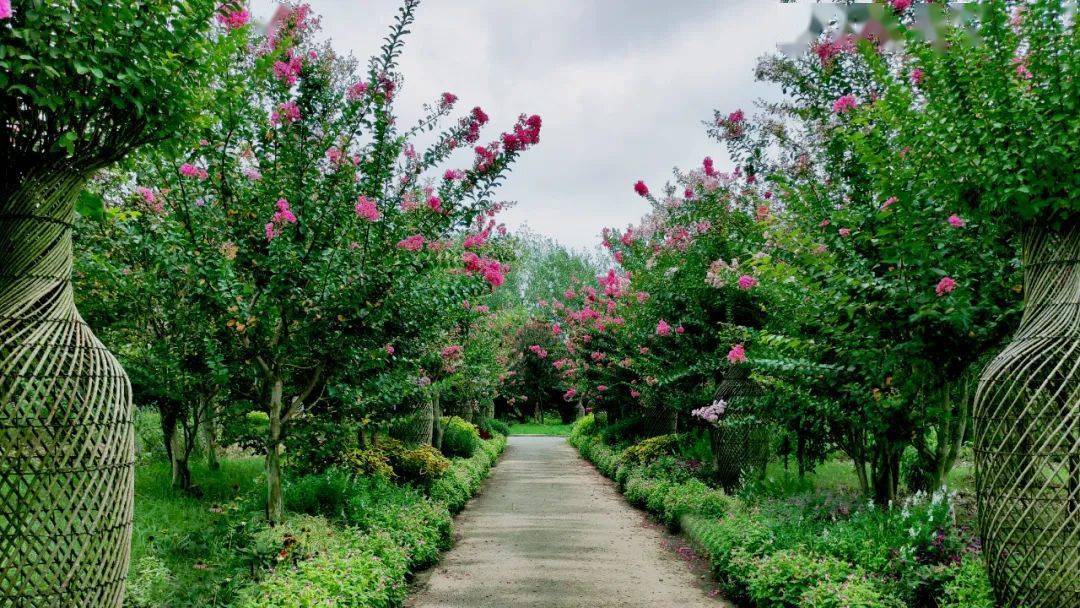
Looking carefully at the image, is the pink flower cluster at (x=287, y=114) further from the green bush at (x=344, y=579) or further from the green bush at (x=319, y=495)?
the green bush at (x=319, y=495)

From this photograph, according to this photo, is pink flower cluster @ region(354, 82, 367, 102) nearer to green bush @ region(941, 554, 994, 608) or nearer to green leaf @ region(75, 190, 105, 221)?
green leaf @ region(75, 190, 105, 221)

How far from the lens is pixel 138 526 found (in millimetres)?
5270

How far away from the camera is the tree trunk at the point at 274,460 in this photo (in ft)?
17.3

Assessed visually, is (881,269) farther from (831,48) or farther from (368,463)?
(368,463)

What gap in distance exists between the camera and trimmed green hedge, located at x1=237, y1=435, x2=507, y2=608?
409 cm

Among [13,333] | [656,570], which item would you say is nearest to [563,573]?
[656,570]

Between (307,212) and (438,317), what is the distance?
1.50 m

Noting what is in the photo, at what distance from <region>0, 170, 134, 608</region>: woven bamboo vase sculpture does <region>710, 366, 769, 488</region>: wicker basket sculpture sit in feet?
24.7

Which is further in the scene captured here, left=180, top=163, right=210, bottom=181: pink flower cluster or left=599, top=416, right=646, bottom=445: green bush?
left=599, top=416, right=646, bottom=445: green bush

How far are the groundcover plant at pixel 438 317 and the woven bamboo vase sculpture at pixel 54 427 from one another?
1cm

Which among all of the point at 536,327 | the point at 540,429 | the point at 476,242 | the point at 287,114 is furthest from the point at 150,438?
the point at 540,429

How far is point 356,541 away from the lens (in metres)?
5.39

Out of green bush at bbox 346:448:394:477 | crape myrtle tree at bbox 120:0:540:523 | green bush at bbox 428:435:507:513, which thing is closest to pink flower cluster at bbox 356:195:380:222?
crape myrtle tree at bbox 120:0:540:523

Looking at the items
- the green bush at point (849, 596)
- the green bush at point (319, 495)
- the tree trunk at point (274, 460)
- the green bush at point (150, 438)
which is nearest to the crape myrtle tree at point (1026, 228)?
the green bush at point (849, 596)
